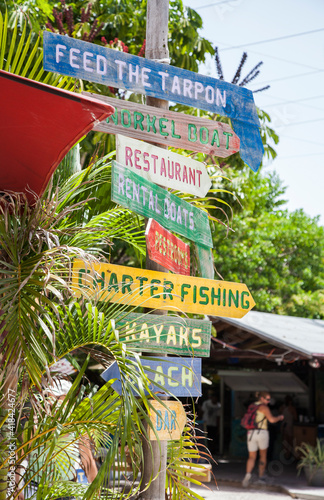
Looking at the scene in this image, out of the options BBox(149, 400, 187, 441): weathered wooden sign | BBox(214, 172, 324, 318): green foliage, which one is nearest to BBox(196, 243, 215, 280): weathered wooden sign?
BBox(149, 400, 187, 441): weathered wooden sign

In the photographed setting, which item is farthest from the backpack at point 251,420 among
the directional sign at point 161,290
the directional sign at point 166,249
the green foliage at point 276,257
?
the green foliage at point 276,257

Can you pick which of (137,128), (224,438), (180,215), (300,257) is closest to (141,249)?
(180,215)

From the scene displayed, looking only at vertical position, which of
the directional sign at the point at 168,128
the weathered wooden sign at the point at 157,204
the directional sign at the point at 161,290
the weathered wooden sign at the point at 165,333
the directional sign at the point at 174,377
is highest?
the directional sign at the point at 168,128

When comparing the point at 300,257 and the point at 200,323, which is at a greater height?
the point at 300,257

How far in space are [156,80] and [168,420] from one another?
2.13 metres

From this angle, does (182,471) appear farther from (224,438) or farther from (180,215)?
(224,438)

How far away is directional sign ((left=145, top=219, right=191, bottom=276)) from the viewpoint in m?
3.55

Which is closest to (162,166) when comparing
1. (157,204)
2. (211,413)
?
(157,204)

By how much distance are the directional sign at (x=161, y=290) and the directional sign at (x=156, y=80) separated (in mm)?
954

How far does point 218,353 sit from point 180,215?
10118 mm

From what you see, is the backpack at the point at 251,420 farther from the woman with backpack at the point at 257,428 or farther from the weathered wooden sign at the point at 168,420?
the weathered wooden sign at the point at 168,420

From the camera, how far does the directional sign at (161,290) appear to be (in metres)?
3.49

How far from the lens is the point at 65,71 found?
347cm

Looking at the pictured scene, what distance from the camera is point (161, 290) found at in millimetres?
3762
